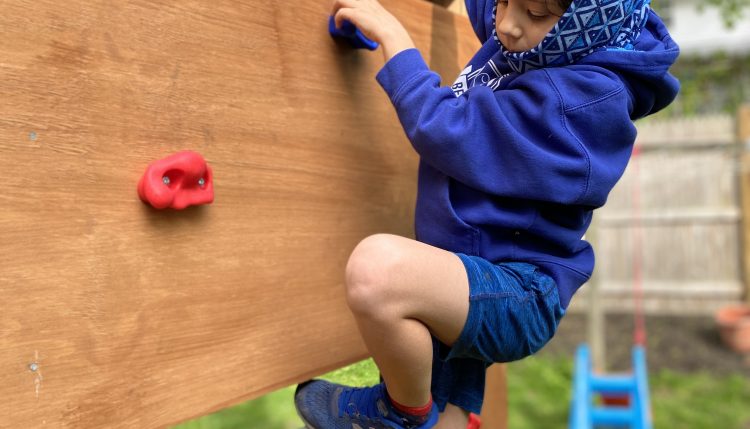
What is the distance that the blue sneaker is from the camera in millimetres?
1258

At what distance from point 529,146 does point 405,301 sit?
1.13 ft

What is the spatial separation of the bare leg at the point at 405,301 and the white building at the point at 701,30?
12566mm

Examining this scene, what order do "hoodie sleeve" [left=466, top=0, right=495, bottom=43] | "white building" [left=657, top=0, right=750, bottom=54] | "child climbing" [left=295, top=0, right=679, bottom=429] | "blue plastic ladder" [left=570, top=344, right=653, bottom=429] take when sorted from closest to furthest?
"child climbing" [left=295, top=0, right=679, bottom=429], "hoodie sleeve" [left=466, top=0, right=495, bottom=43], "blue plastic ladder" [left=570, top=344, right=653, bottom=429], "white building" [left=657, top=0, right=750, bottom=54]

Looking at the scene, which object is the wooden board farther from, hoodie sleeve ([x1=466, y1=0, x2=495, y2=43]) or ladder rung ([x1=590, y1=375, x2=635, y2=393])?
ladder rung ([x1=590, y1=375, x2=635, y2=393])

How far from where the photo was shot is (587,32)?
1.24 m

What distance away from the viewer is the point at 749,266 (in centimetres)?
669

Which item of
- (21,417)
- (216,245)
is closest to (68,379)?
(21,417)

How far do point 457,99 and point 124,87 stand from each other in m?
0.56

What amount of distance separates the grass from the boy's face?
124 inches

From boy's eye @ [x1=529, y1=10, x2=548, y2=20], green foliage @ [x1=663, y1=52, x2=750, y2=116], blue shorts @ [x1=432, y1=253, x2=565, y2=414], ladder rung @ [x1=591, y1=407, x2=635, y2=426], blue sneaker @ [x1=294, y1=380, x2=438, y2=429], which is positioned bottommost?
green foliage @ [x1=663, y1=52, x2=750, y2=116]

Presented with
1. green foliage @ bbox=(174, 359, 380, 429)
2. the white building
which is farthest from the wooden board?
the white building

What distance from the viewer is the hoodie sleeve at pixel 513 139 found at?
3.95ft

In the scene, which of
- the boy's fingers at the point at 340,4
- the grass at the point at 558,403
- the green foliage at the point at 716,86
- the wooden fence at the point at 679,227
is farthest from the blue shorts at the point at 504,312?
the green foliage at the point at 716,86

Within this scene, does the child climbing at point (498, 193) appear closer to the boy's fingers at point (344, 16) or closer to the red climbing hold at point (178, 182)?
the boy's fingers at point (344, 16)
